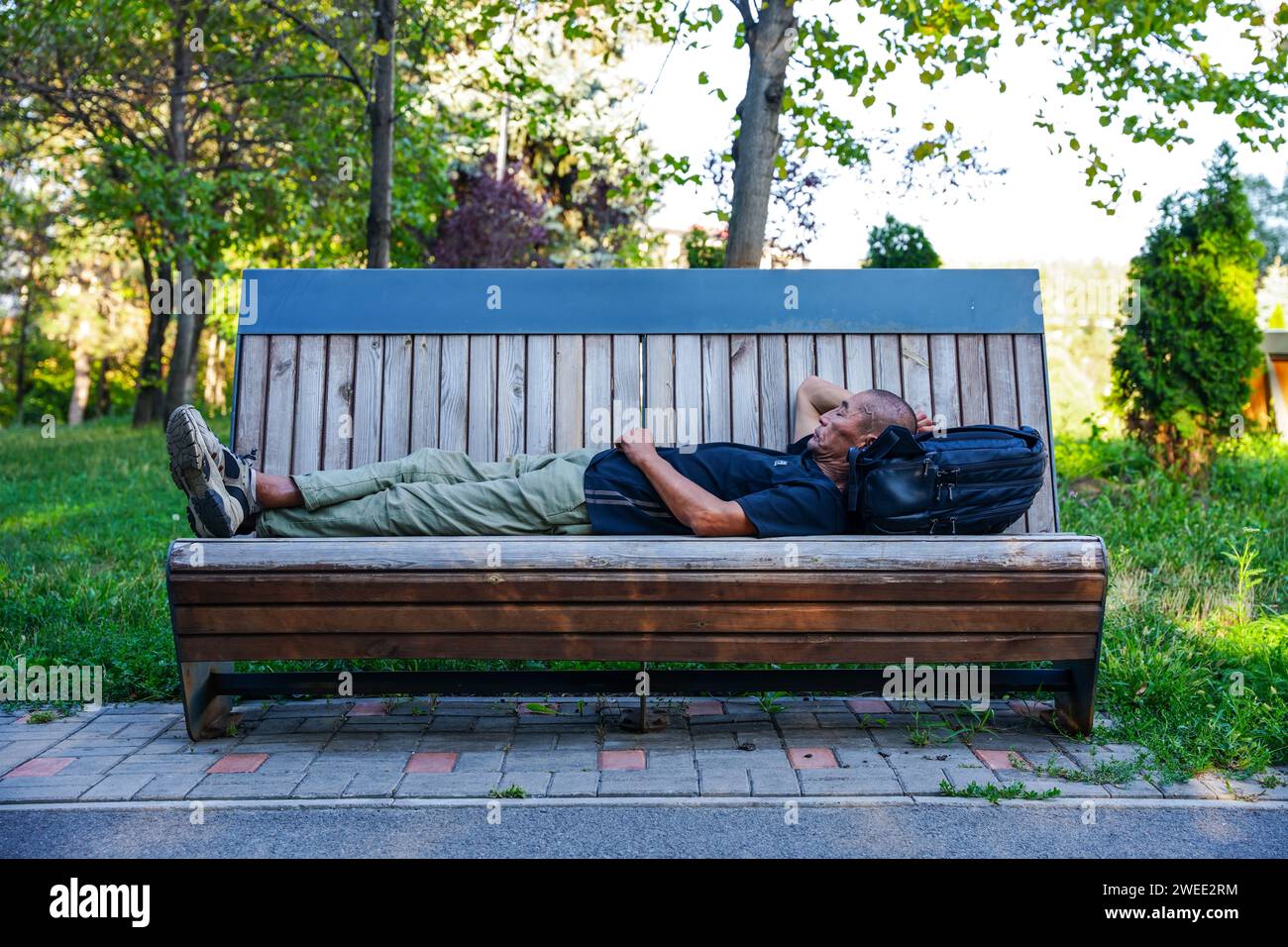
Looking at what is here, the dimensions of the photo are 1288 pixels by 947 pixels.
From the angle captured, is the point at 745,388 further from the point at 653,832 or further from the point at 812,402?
the point at 653,832

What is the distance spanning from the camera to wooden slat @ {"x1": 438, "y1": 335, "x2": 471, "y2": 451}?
175 inches

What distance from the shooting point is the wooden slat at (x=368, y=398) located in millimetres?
4422

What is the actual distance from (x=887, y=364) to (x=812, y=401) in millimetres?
366

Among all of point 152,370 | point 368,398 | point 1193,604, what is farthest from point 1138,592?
point 152,370

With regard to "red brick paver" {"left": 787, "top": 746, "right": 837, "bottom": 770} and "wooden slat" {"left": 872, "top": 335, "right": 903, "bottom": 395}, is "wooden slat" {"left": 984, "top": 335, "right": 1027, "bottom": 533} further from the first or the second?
"red brick paver" {"left": 787, "top": 746, "right": 837, "bottom": 770}

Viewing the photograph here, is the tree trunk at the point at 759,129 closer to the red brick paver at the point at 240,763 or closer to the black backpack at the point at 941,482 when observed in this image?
the black backpack at the point at 941,482

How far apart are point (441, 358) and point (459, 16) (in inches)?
287

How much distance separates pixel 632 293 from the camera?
453 centimetres

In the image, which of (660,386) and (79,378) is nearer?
(660,386)

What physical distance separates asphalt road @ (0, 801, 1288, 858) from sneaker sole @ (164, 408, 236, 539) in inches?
33.7

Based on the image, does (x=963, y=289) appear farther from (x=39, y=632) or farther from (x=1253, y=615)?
(x=39, y=632)

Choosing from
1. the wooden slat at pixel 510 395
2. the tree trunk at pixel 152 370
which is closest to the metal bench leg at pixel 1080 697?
the wooden slat at pixel 510 395

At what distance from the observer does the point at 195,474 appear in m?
3.41
